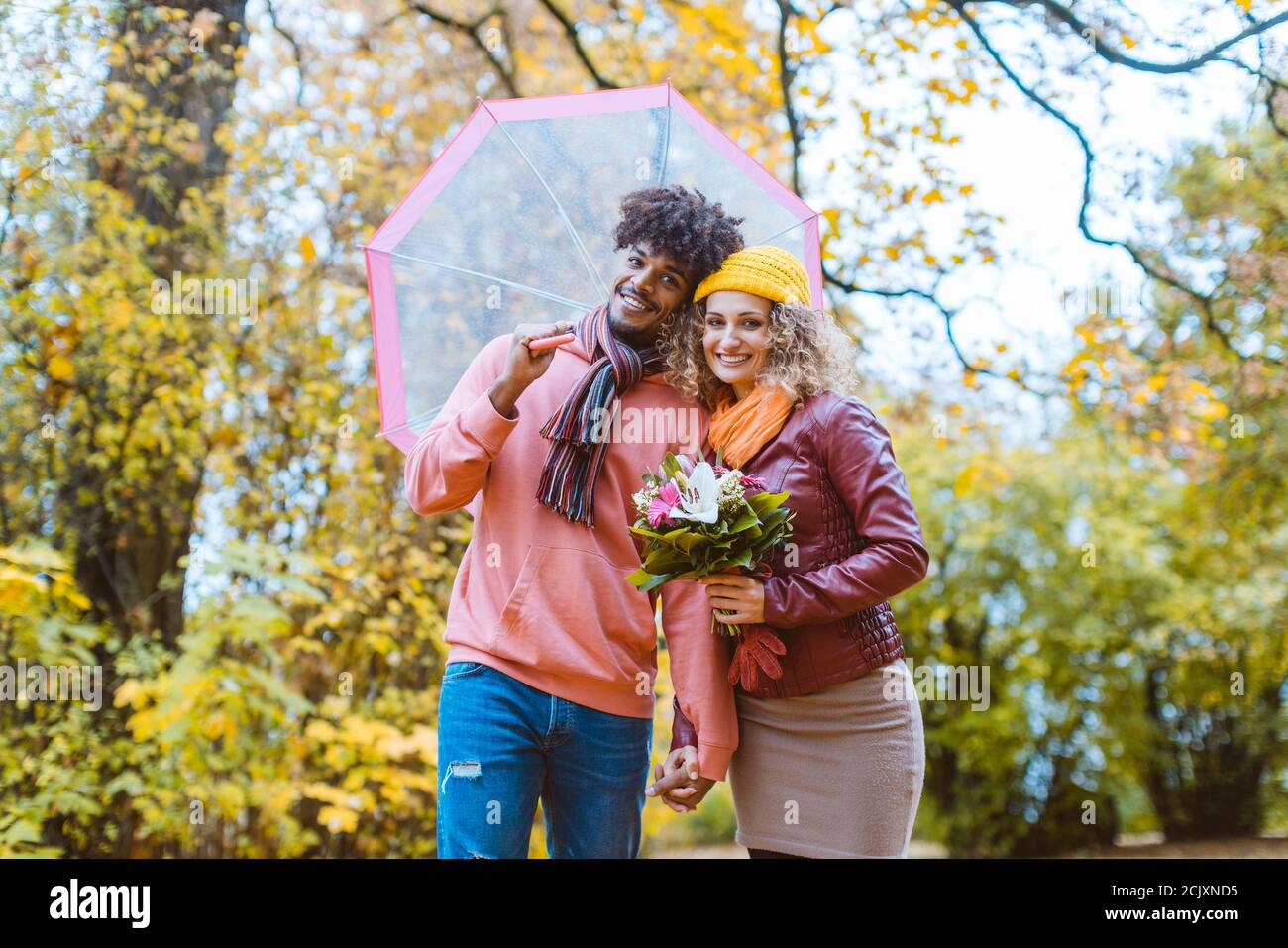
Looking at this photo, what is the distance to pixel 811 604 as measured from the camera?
6.96 ft

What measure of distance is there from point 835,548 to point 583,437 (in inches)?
25.0

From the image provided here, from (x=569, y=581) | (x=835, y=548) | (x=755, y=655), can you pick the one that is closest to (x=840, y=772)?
(x=755, y=655)

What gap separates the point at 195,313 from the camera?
16.4 ft

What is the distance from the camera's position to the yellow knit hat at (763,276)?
91.7 inches

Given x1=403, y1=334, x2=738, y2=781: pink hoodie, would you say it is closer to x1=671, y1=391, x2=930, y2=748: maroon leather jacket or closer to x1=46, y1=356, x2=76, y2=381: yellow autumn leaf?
x1=671, y1=391, x2=930, y2=748: maroon leather jacket

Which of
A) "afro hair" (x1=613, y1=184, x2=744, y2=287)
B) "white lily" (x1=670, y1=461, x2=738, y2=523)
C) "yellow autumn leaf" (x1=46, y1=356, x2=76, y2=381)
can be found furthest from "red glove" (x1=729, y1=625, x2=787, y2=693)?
Answer: "yellow autumn leaf" (x1=46, y1=356, x2=76, y2=381)

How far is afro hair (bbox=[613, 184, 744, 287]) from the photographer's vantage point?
2416 millimetres

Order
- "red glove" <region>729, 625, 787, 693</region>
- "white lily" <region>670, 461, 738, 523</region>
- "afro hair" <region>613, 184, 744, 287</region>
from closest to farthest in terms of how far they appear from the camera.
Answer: "white lily" <region>670, 461, 738, 523</region>, "red glove" <region>729, 625, 787, 693</region>, "afro hair" <region>613, 184, 744, 287</region>

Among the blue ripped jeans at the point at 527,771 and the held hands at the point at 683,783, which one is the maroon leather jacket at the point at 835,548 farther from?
the blue ripped jeans at the point at 527,771

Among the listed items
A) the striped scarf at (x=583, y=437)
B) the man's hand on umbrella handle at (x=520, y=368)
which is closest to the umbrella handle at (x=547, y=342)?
the man's hand on umbrella handle at (x=520, y=368)

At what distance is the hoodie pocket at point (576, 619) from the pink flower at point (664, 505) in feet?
0.94

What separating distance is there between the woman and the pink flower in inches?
8.3
